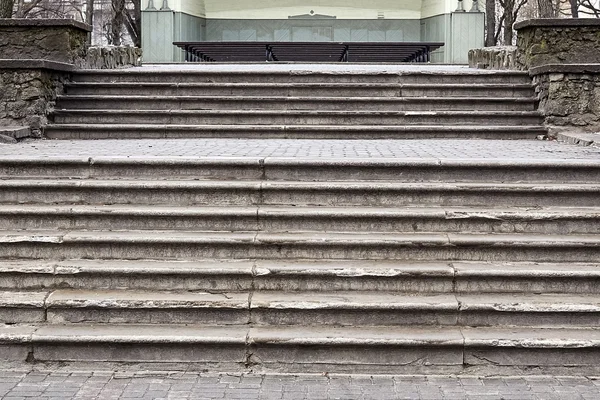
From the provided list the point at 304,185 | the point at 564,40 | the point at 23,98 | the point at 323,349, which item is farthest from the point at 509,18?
the point at 323,349

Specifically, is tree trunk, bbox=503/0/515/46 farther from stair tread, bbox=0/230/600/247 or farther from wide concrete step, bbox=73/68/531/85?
stair tread, bbox=0/230/600/247

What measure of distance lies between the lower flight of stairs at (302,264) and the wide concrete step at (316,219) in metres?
0.01

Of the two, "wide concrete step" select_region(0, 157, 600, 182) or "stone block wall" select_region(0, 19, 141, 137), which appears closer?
"wide concrete step" select_region(0, 157, 600, 182)

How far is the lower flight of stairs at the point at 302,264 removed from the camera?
5.38 meters

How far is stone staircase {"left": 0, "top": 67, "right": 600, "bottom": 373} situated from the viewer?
538 centimetres

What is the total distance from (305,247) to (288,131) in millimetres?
4326

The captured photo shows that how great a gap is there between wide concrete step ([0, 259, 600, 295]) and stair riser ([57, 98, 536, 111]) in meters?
5.14

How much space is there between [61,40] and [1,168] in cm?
444

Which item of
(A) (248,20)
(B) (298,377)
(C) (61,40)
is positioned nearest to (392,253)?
(B) (298,377)

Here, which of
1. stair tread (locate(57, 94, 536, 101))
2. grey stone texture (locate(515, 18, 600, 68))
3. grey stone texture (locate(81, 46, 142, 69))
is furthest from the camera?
grey stone texture (locate(81, 46, 142, 69))

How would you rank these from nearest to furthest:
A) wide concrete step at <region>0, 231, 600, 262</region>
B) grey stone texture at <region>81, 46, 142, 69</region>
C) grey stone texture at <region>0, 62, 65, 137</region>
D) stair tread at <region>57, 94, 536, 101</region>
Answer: wide concrete step at <region>0, 231, 600, 262</region> < grey stone texture at <region>0, 62, 65, 137</region> < stair tread at <region>57, 94, 536, 101</region> < grey stone texture at <region>81, 46, 142, 69</region>

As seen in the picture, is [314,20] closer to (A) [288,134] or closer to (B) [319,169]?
(A) [288,134]

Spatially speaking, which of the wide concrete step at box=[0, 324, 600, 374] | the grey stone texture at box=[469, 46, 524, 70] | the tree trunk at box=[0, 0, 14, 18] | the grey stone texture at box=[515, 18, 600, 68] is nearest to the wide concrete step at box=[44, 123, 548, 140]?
the grey stone texture at box=[515, 18, 600, 68]

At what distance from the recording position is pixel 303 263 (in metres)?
6.05
